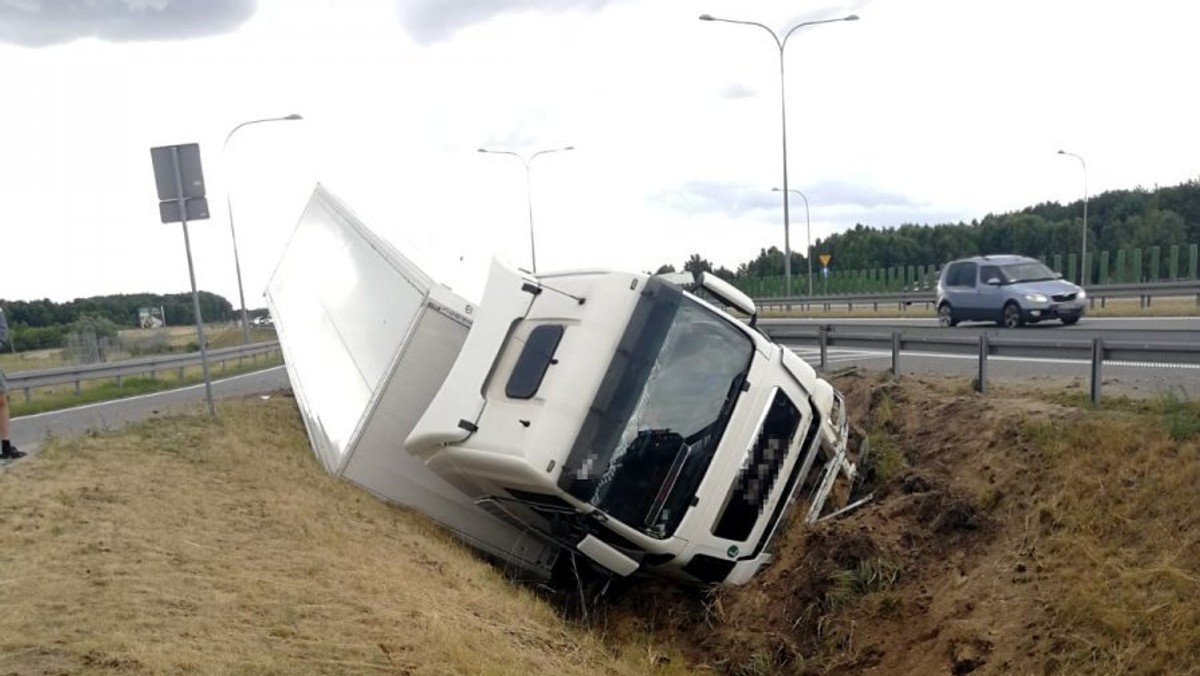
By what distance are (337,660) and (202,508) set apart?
3316 millimetres

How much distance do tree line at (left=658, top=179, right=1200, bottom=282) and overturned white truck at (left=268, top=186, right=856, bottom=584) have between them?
45.9 meters

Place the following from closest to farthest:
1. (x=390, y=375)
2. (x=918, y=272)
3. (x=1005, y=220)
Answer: (x=390, y=375)
(x=918, y=272)
(x=1005, y=220)

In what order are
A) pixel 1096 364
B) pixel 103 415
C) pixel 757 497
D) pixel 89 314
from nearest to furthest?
pixel 757 497
pixel 1096 364
pixel 103 415
pixel 89 314

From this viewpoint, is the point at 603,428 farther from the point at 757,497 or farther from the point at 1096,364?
the point at 1096,364

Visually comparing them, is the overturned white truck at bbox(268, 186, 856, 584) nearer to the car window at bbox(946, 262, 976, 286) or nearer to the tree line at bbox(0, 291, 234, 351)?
the car window at bbox(946, 262, 976, 286)

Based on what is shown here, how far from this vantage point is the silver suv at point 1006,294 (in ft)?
63.1

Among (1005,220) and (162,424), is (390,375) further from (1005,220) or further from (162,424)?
(1005,220)

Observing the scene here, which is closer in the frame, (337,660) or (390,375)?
(337,660)

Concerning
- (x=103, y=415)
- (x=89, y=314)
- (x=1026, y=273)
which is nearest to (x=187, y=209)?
(x=103, y=415)

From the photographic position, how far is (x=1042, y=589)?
5.38m

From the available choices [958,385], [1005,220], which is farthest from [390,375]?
[1005,220]

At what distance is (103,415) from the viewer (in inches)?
657

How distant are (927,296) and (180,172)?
84.2ft

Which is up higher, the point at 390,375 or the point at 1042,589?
the point at 390,375
